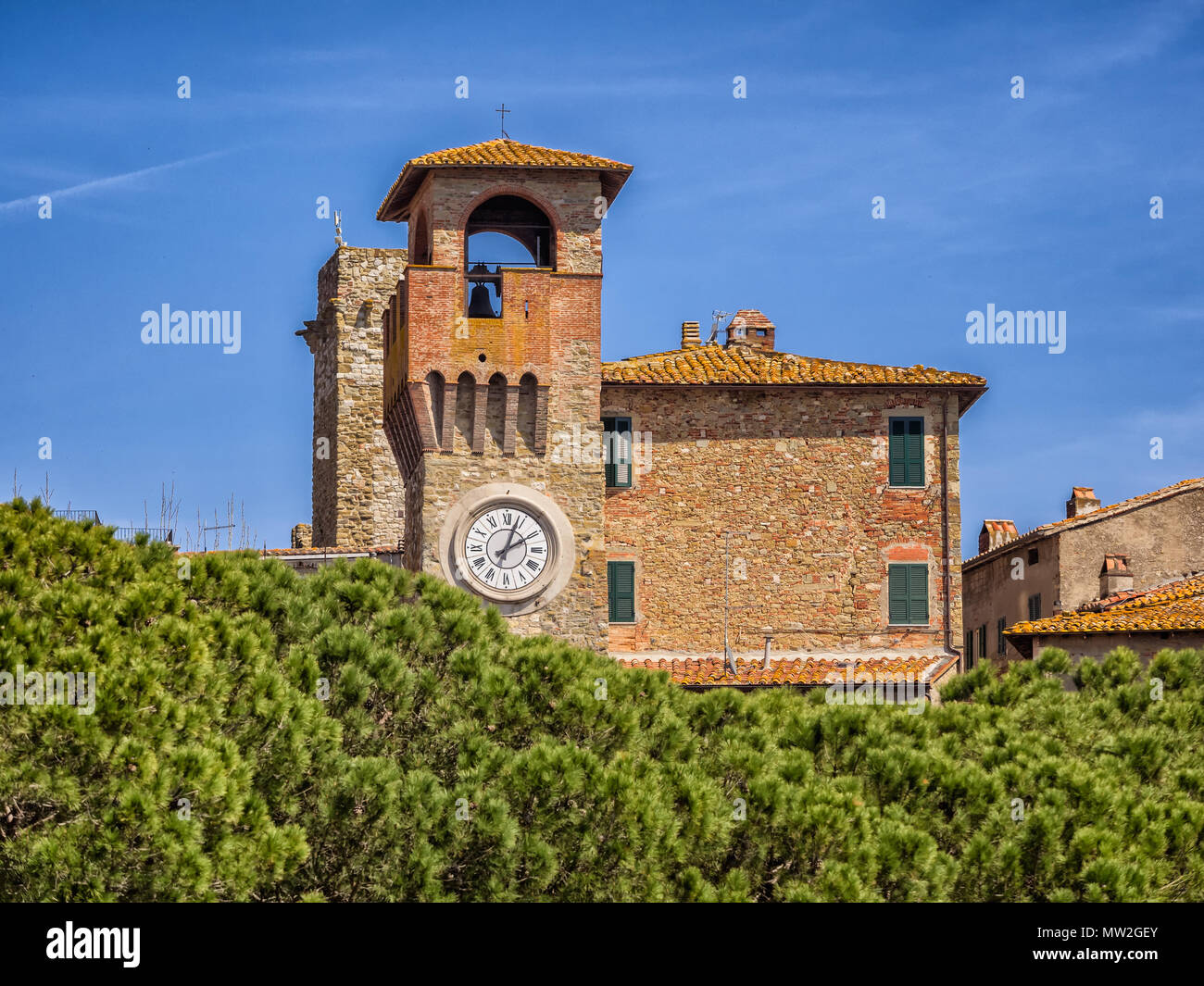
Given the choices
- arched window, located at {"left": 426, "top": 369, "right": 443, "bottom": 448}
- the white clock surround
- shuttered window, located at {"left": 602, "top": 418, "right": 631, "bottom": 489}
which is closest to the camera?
the white clock surround

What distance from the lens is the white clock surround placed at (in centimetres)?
2991

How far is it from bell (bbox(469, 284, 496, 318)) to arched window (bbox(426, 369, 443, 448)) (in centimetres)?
120

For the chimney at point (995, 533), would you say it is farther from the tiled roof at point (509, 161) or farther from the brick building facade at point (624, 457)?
the tiled roof at point (509, 161)

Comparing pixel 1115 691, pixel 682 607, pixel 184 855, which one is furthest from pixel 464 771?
pixel 682 607

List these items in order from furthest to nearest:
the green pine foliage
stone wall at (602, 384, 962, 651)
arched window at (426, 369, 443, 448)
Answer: stone wall at (602, 384, 962, 651), arched window at (426, 369, 443, 448), the green pine foliage

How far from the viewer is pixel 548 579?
98.8 feet

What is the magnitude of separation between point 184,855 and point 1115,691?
35.0ft

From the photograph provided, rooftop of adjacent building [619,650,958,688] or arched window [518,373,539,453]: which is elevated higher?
arched window [518,373,539,453]

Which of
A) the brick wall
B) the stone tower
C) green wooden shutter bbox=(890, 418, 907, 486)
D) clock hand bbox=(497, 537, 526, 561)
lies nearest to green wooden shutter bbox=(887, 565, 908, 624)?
green wooden shutter bbox=(890, 418, 907, 486)

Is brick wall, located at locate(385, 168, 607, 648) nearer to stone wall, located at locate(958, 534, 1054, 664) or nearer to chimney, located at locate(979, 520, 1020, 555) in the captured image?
stone wall, located at locate(958, 534, 1054, 664)

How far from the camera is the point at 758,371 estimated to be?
3278 centimetres

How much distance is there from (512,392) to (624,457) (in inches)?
95.8
